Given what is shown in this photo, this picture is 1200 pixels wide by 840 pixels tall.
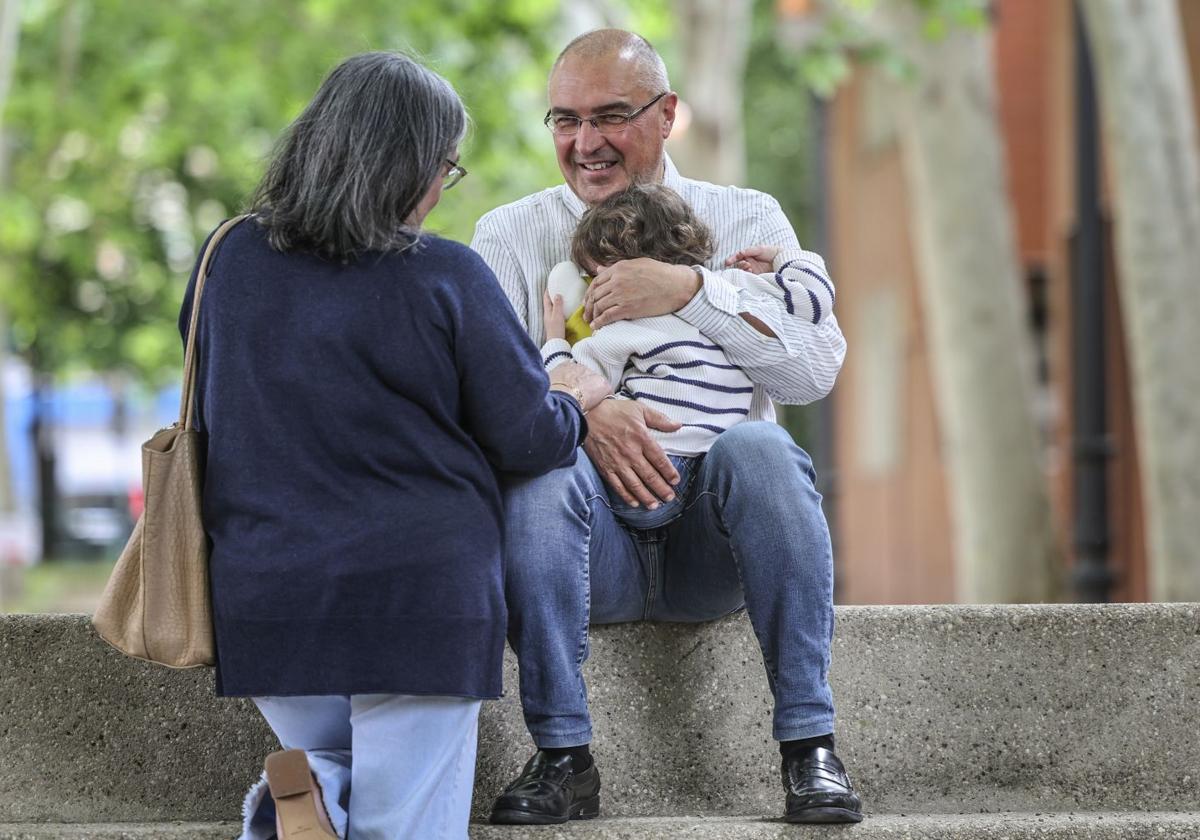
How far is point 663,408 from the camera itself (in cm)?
385

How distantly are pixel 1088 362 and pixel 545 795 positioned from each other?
7410mm

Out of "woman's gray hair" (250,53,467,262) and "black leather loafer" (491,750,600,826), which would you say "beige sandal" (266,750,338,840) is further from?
"woman's gray hair" (250,53,467,262)

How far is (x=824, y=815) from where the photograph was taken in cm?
355

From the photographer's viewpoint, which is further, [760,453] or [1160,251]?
[1160,251]

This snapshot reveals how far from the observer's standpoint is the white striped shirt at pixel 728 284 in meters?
3.81

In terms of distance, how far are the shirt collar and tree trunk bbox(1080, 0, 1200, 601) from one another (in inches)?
181

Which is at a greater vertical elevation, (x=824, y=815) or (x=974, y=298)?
(x=974, y=298)

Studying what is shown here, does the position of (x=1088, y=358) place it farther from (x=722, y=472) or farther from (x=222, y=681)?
(x=222, y=681)

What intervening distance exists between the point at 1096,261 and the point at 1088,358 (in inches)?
20.8

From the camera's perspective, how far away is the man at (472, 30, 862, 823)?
357 centimetres

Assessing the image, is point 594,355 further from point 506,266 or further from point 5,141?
point 5,141

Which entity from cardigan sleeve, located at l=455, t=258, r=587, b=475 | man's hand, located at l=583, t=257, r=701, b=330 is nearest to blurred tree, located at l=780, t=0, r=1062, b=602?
man's hand, located at l=583, t=257, r=701, b=330

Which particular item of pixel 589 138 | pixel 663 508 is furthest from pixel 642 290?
pixel 589 138

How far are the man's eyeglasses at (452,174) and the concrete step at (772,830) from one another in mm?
1182
